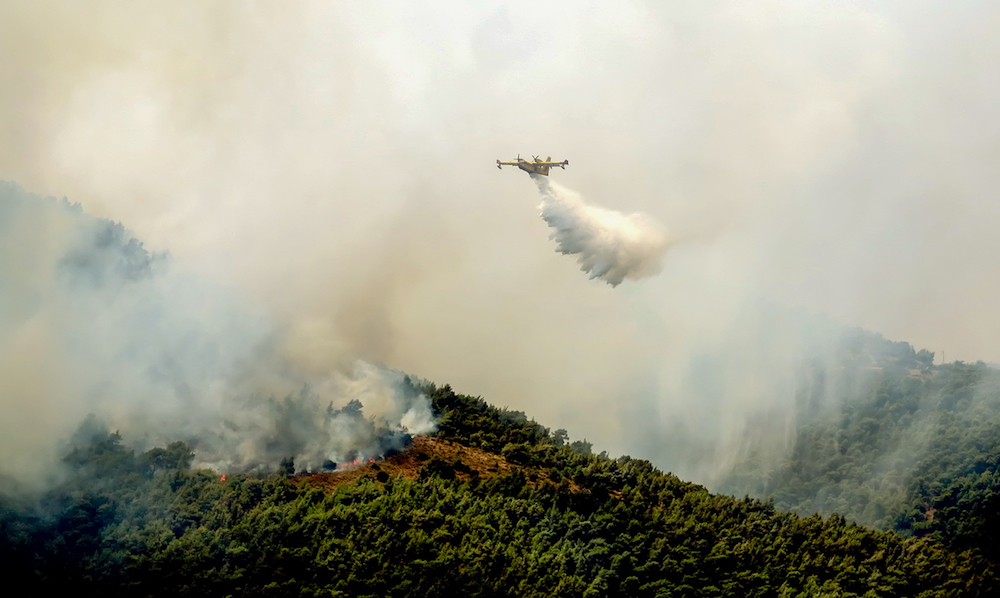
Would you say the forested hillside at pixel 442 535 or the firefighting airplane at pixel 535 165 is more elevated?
the firefighting airplane at pixel 535 165

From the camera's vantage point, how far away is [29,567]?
105312mm

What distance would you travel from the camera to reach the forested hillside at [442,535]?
4313 inches

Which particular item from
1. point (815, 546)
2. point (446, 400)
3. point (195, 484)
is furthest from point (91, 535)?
point (815, 546)

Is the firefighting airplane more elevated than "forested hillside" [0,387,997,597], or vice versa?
the firefighting airplane

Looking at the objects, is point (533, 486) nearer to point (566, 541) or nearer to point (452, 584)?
point (566, 541)

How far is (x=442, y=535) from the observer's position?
123m

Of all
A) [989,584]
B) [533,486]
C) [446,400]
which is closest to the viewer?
[533,486]

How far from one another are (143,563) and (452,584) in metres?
29.9

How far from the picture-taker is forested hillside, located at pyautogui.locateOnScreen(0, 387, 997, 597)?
109562 millimetres

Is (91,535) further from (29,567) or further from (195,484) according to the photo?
(195,484)

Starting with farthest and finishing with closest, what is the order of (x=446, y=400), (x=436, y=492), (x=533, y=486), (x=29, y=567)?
(x=446, y=400) → (x=533, y=486) → (x=436, y=492) → (x=29, y=567)

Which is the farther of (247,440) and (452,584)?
(247,440)

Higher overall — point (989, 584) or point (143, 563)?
point (989, 584)

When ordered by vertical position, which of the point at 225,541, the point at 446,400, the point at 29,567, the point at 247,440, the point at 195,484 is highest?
the point at 446,400
